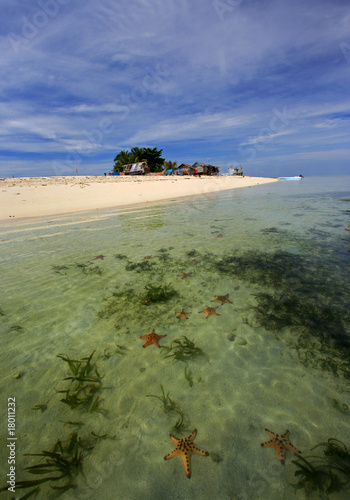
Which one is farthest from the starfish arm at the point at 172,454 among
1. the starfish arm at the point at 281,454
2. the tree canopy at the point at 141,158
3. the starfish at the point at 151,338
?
the tree canopy at the point at 141,158

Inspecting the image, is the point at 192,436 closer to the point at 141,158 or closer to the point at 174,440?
the point at 174,440

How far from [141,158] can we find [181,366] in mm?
75640

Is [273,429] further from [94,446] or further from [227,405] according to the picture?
[94,446]

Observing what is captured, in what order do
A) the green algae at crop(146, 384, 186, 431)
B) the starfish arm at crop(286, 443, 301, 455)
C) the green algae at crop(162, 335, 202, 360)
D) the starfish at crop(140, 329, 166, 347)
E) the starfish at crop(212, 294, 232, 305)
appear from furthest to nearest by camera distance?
the starfish at crop(212, 294, 232, 305) < the starfish at crop(140, 329, 166, 347) < the green algae at crop(162, 335, 202, 360) < the green algae at crop(146, 384, 186, 431) < the starfish arm at crop(286, 443, 301, 455)

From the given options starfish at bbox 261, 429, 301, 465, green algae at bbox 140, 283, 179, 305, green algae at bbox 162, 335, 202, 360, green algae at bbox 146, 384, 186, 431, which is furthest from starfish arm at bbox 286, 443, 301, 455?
green algae at bbox 140, 283, 179, 305

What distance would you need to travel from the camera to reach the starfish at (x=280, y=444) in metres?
2.13

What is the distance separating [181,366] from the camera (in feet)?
10.4

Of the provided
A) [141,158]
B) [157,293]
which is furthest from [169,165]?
[157,293]

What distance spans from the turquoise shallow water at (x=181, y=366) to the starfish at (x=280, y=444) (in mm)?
54

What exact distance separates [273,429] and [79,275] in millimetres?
5395

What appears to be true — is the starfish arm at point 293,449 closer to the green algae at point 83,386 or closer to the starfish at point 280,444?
the starfish at point 280,444

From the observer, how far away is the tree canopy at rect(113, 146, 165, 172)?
70125 mm

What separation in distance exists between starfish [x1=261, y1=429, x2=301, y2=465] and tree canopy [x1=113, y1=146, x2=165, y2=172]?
242ft

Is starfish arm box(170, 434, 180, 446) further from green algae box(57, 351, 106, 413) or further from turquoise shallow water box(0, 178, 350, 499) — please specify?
green algae box(57, 351, 106, 413)
